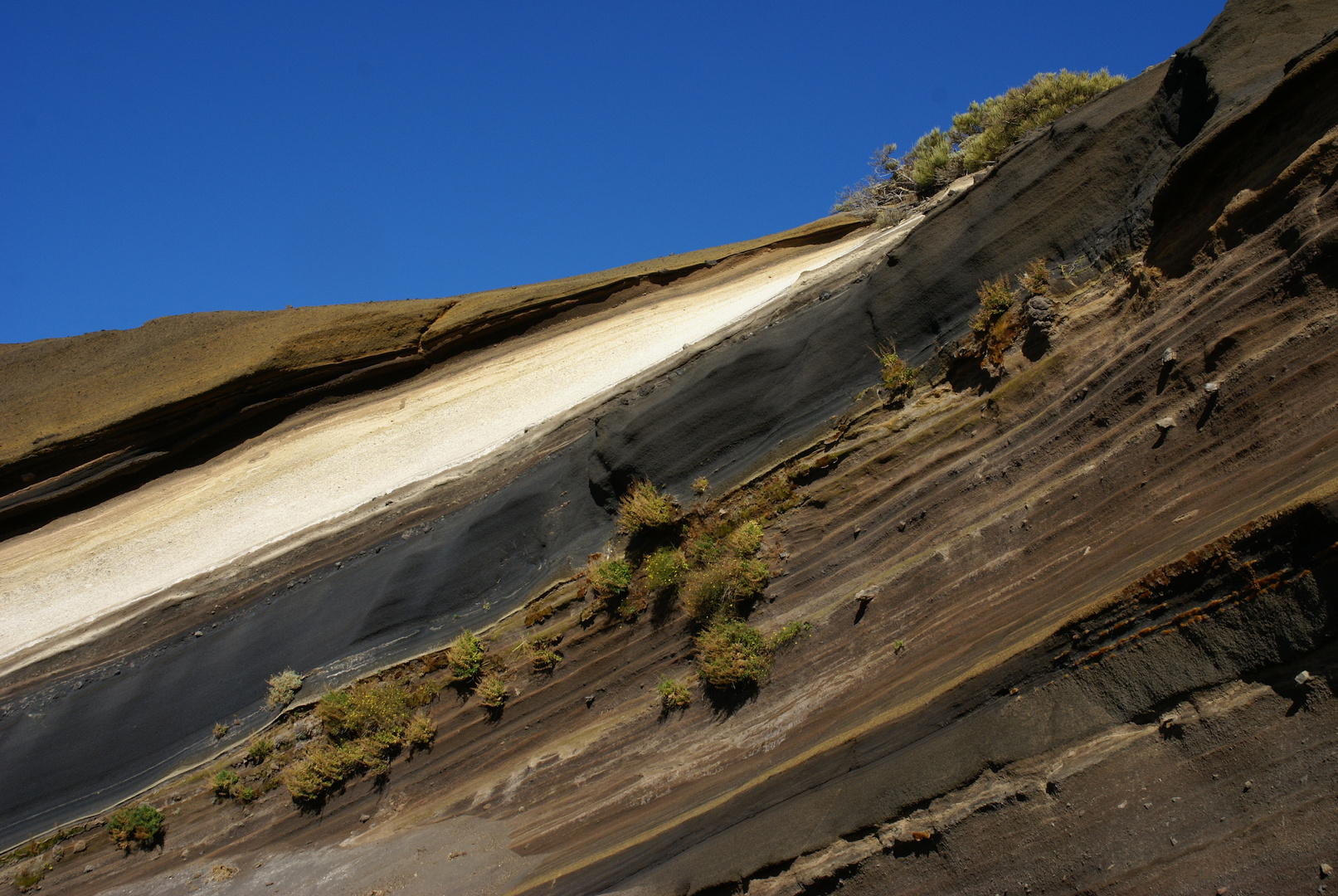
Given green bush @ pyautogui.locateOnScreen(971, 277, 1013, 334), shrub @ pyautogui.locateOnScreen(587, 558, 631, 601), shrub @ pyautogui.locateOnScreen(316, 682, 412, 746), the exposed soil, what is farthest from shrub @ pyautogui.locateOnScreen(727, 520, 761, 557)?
the exposed soil

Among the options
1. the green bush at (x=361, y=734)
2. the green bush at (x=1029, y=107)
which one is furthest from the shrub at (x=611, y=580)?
the green bush at (x=1029, y=107)

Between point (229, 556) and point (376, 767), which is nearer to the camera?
point (376, 767)

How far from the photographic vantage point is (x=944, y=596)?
24.4 ft

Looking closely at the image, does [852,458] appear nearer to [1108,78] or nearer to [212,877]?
[1108,78]

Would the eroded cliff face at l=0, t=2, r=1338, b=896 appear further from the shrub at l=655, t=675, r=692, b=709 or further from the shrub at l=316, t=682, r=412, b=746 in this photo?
the shrub at l=316, t=682, r=412, b=746

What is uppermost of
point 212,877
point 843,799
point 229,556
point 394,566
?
point 229,556

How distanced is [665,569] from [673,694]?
146 centimetres

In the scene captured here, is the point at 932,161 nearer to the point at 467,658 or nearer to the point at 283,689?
the point at 467,658

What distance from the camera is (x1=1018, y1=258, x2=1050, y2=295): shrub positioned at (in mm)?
8414

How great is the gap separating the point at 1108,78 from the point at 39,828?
19.3m

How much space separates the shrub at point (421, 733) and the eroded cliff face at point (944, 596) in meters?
0.15

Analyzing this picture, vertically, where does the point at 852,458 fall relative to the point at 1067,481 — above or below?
above

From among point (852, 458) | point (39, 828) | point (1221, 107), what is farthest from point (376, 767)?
point (1221, 107)

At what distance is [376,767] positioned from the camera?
32.0 ft
